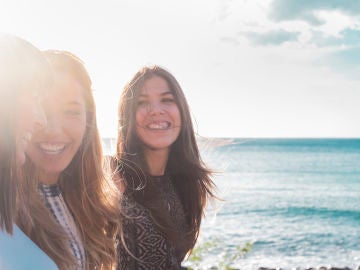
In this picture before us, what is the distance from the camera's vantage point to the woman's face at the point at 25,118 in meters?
1.73

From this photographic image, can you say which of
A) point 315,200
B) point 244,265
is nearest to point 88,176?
point 244,265

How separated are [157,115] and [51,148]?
63.1 inches

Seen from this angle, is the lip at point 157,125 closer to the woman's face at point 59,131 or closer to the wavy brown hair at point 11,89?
the woman's face at point 59,131

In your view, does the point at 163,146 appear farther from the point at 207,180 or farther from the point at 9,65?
the point at 9,65

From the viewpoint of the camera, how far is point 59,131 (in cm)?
299

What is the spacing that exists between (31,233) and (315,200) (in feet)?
109

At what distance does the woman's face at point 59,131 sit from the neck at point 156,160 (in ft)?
4.97

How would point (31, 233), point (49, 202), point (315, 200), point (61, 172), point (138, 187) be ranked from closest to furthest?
point (31, 233)
point (49, 202)
point (61, 172)
point (138, 187)
point (315, 200)

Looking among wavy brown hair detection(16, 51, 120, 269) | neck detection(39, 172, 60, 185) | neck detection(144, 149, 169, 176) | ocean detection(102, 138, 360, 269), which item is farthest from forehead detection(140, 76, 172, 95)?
neck detection(39, 172, 60, 185)

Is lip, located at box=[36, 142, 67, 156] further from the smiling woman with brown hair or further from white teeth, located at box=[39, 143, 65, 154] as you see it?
the smiling woman with brown hair


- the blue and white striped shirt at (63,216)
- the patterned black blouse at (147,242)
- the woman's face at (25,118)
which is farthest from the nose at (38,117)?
the patterned black blouse at (147,242)

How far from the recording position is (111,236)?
11.6ft

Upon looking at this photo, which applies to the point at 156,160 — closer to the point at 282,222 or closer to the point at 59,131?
the point at 59,131

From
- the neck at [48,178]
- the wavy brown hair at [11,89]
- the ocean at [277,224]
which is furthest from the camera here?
the ocean at [277,224]
